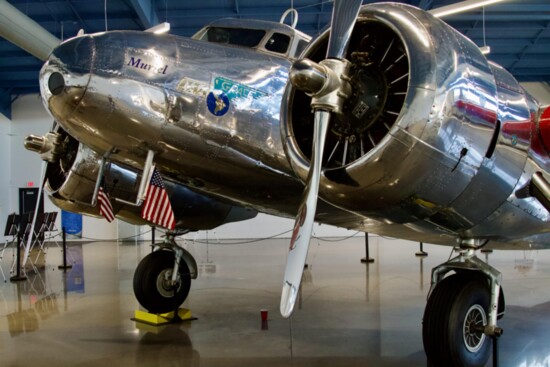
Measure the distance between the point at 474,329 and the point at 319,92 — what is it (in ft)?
8.57

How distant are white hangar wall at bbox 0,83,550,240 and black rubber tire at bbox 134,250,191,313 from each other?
1380 cm

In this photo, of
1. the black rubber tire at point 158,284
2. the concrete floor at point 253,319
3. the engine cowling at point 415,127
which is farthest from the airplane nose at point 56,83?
the black rubber tire at point 158,284

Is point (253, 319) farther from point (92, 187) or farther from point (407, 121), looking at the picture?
point (407, 121)

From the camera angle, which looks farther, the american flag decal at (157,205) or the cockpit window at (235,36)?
the cockpit window at (235,36)

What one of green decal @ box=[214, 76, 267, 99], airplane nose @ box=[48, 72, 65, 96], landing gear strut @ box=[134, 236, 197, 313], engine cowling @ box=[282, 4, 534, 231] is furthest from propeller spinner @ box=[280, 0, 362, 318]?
landing gear strut @ box=[134, 236, 197, 313]

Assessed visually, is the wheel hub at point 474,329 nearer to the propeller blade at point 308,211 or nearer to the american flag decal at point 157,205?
the propeller blade at point 308,211

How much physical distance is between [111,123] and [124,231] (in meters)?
18.0

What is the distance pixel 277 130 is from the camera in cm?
499

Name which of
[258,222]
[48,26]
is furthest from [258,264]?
[48,26]

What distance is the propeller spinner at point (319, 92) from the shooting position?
11.5 ft

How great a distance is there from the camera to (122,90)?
4594mm

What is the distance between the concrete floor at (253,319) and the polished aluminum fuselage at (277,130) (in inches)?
55.9

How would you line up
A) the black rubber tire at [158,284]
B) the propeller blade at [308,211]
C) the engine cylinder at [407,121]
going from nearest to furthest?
the propeller blade at [308,211] → the engine cylinder at [407,121] → the black rubber tire at [158,284]

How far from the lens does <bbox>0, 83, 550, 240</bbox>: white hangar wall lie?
22.0 meters
